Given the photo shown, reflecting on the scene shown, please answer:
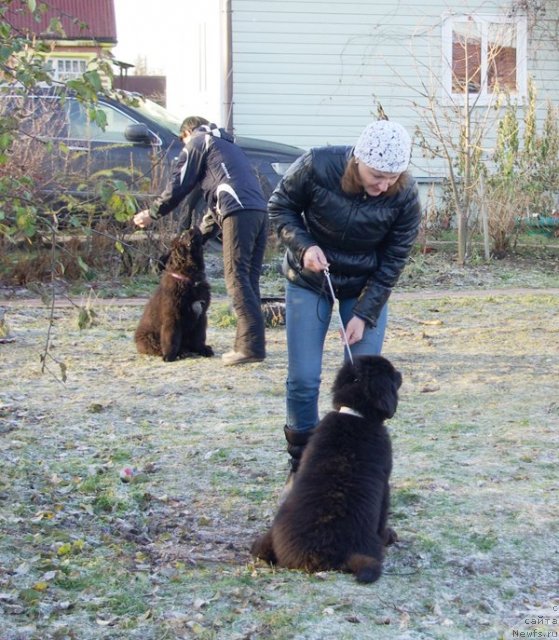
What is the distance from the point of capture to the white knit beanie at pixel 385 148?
4570 millimetres

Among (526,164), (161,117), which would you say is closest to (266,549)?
(161,117)

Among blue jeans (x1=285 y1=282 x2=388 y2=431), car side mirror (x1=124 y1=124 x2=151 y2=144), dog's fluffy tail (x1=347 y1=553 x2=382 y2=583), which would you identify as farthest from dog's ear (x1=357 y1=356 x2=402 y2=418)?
car side mirror (x1=124 y1=124 x2=151 y2=144)

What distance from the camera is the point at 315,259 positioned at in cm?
484

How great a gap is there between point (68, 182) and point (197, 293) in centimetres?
194

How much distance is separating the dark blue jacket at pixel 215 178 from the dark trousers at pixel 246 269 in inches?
4.0

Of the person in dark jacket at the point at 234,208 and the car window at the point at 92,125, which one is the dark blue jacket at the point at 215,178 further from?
the car window at the point at 92,125

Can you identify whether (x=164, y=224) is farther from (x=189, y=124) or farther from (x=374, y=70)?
(x=374, y=70)

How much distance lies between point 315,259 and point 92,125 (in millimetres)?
7824

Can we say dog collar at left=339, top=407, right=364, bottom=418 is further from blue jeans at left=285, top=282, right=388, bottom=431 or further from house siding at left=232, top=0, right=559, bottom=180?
house siding at left=232, top=0, right=559, bottom=180

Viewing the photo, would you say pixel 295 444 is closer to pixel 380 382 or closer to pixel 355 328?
pixel 355 328

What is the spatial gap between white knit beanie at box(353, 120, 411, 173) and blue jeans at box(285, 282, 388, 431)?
79 centimetres

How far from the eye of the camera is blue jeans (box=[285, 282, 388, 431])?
16.9 ft

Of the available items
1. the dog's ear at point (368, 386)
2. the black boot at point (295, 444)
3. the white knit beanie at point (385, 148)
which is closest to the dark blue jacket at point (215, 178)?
the black boot at point (295, 444)

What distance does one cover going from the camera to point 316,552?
4.16 m
